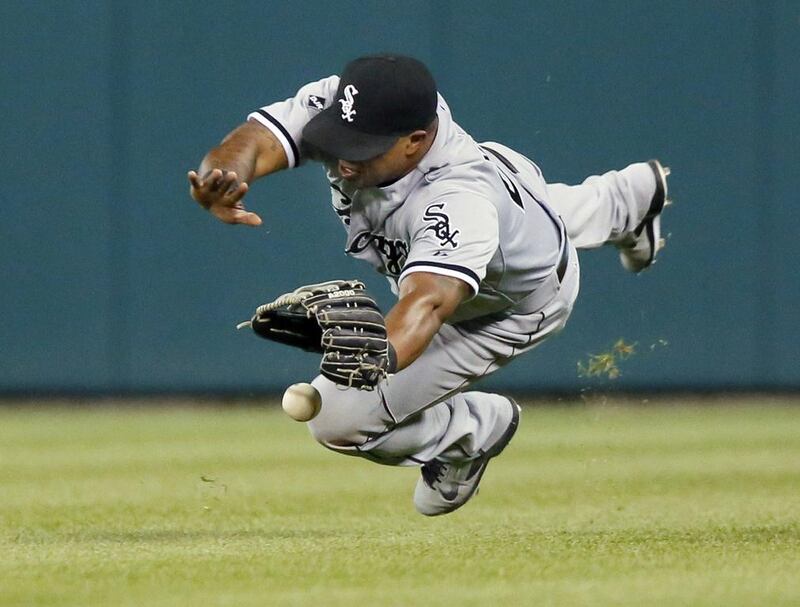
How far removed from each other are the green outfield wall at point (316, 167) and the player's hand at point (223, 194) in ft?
15.1

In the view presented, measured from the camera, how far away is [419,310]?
3664 millimetres

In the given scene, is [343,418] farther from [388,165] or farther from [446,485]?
[388,165]

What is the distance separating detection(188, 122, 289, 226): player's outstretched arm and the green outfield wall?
13.6 feet

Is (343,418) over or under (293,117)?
under

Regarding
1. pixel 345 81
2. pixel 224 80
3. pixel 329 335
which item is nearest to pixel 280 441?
pixel 224 80

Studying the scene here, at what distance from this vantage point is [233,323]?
8.83m

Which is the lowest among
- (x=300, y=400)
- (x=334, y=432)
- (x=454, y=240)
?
(x=334, y=432)

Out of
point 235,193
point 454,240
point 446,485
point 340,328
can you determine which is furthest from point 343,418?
point 340,328

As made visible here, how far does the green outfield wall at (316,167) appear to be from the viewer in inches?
342

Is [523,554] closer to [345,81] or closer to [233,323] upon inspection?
[345,81]

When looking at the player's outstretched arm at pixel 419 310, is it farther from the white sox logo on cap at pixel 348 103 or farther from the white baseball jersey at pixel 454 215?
the white sox logo on cap at pixel 348 103

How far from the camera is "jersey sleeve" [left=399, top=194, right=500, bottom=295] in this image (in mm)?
3752

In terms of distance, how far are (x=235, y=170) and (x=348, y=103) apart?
37cm

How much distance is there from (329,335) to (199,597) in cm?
62
